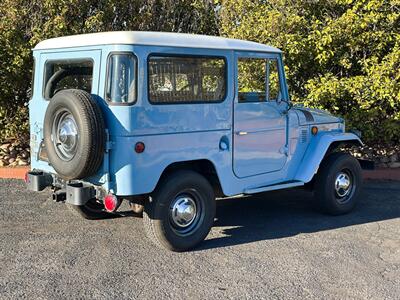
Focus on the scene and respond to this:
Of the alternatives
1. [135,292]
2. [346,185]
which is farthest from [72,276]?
[346,185]

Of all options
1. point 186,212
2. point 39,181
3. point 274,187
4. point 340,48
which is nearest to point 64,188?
point 39,181

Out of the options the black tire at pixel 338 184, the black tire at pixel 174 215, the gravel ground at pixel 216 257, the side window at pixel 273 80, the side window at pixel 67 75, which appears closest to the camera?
the gravel ground at pixel 216 257

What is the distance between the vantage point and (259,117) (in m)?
5.54

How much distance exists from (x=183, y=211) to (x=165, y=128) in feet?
2.85

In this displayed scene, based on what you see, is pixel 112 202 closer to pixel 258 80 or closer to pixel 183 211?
pixel 183 211

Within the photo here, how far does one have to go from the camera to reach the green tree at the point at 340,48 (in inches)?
331

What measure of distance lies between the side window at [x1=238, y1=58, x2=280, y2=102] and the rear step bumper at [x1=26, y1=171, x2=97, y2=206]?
1.92 m

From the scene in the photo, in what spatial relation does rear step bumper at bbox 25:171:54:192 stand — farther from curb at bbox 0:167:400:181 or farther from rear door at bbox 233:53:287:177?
curb at bbox 0:167:400:181

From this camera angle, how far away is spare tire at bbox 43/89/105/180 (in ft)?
14.4

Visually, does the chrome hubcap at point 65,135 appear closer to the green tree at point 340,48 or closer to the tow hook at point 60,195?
the tow hook at point 60,195

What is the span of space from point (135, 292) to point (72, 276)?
2.14 feet

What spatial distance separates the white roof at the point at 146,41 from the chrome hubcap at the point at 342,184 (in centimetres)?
200

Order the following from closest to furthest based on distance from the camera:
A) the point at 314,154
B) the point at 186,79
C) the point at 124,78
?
the point at 124,78, the point at 186,79, the point at 314,154

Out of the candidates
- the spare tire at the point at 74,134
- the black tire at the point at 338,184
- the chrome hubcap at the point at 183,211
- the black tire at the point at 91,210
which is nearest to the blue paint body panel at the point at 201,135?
the spare tire at the point at 74,134
